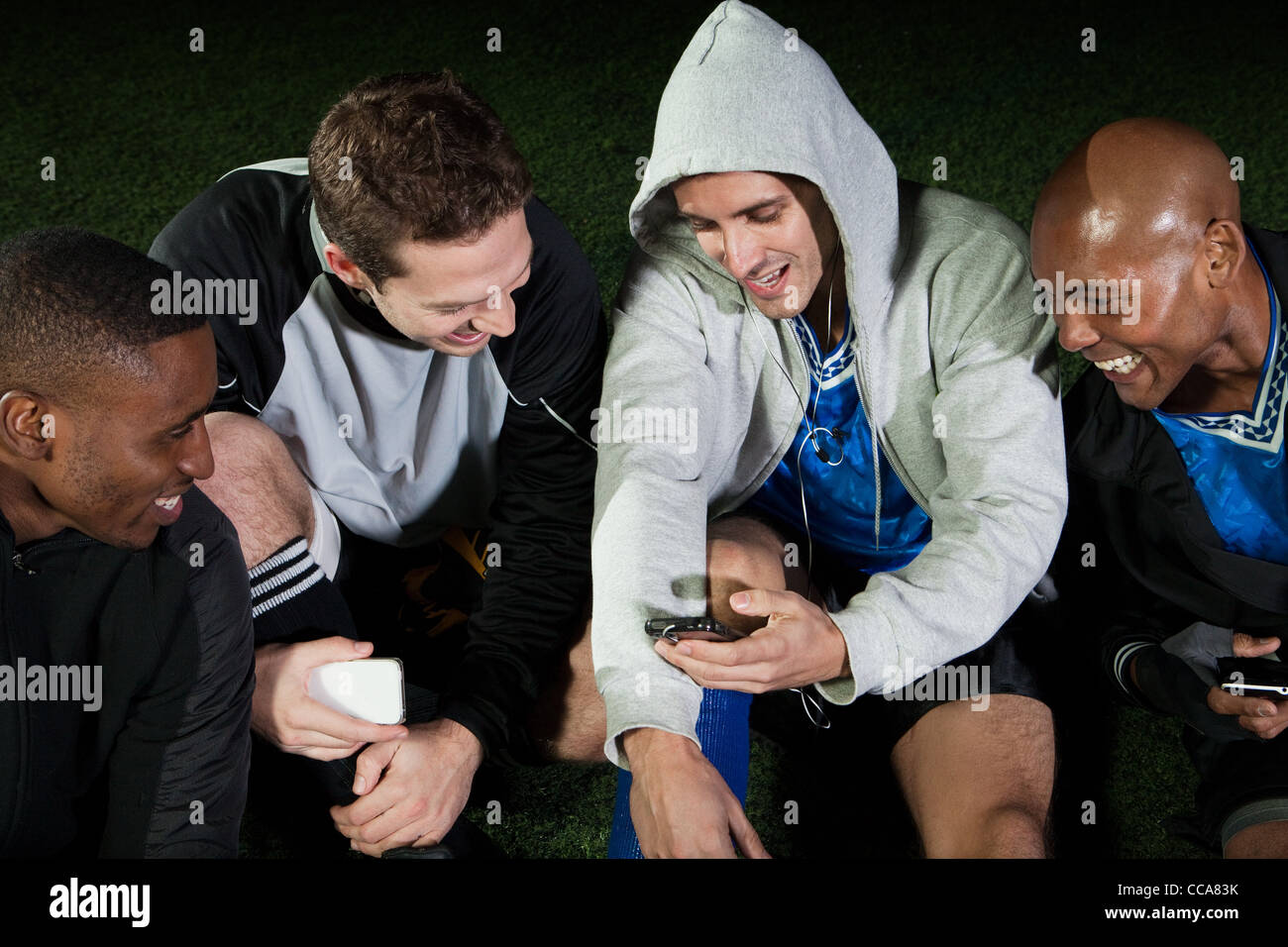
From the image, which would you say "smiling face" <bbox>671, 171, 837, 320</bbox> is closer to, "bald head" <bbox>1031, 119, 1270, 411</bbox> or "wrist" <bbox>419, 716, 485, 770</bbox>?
"bald head" <bbox>1031, 119, 1270, 411</bbox>

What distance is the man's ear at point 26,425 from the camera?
1.31 metres

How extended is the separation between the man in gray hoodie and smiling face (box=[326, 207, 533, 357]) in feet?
0.60

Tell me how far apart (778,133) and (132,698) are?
3.25 feet

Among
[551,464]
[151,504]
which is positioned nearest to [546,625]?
[551,464]

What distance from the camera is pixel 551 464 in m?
1.89

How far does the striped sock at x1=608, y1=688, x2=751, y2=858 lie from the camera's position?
63.3 inches

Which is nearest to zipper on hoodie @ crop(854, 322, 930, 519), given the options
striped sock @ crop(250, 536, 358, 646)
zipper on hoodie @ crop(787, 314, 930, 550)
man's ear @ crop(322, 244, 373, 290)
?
zipper on hoodie @ crop(787, 314, 930, 550)

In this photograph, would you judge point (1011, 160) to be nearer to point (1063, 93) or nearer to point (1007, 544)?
point (1063, 93)

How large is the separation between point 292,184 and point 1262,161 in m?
1.98

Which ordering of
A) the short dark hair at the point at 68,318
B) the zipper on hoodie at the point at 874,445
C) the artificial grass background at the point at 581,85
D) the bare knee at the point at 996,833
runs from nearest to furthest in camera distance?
the short dark hair at the point at 68,318 → the bare knee at the point at 996,833 → the zipper on hoodie at the point at 874,445 → the artificial grass background at the point at 581,85

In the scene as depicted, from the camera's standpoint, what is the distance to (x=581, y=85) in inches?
115

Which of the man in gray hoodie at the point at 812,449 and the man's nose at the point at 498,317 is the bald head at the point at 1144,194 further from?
the man's nose at the point at 498,317

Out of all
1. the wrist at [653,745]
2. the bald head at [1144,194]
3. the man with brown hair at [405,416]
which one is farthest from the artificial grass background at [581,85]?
the wrist at [653,745]

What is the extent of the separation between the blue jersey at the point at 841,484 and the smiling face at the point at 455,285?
40 centimetres
